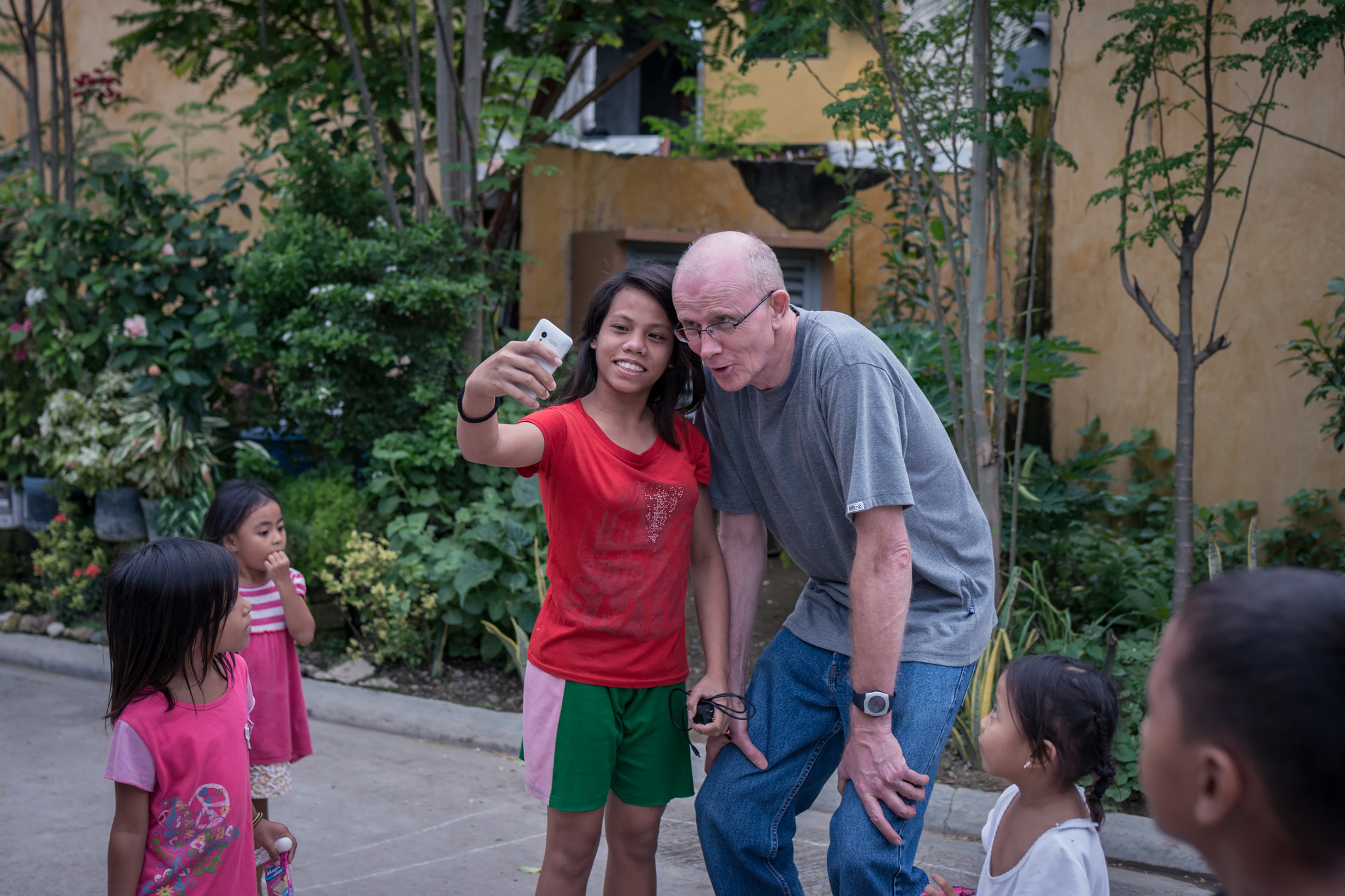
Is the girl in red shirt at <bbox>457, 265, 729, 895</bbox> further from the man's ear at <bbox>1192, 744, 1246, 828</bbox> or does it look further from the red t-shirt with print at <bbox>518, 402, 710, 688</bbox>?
the man's ear at <bbox>1192, 744, 1246, 828</bbox>

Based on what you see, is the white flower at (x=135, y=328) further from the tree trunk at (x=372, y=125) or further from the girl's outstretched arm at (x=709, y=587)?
the girl's outstretched arm at (x=709, y=587)

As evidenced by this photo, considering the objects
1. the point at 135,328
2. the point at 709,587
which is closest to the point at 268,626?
the point at 709,587

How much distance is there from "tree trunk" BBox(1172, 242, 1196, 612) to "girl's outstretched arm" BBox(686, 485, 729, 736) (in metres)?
2.38

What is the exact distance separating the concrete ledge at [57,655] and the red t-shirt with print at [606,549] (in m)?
3.91

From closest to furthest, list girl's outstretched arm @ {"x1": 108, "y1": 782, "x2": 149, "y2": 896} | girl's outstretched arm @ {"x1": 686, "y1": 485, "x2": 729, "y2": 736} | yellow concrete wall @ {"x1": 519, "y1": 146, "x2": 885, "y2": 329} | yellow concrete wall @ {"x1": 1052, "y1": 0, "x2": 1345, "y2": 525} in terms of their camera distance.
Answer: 1. girl's outstretched arm @ {"x1": 108, "y1": 782, "x2": 149, "y2": 896}
2. girl's outstretched arm @ {"x1": 686, "y1": 485, "x2": 729, "y2": 736}
3. yellow concrete wall @ {"x1": 1052, "y1": 0, "x2": 1345, "y2": 525}
4. yellow concrete wall @ {"x1": 519, "y1": 146, "x2": 885, "y2": 329}

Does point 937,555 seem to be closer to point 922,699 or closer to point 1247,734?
point 922,699

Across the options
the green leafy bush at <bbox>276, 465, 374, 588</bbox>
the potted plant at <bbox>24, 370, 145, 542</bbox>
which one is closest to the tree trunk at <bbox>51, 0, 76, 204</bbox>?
the potted plant at <bbox>24, 370, 145, 542</bbox>

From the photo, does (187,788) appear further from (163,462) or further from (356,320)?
(163,462)

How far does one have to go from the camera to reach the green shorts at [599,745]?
2346 mm

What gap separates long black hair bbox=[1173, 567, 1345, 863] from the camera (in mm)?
950

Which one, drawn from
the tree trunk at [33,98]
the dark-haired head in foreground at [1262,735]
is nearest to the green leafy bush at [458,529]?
the tree trunk at [33,98]

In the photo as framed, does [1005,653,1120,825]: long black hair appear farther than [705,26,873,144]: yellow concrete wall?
No

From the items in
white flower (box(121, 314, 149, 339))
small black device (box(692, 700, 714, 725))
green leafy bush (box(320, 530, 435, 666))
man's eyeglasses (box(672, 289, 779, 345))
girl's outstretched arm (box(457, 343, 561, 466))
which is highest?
white flower (box(121, 314, 149, 339))

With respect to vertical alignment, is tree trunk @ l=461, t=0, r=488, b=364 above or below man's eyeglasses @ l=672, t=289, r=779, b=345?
above
